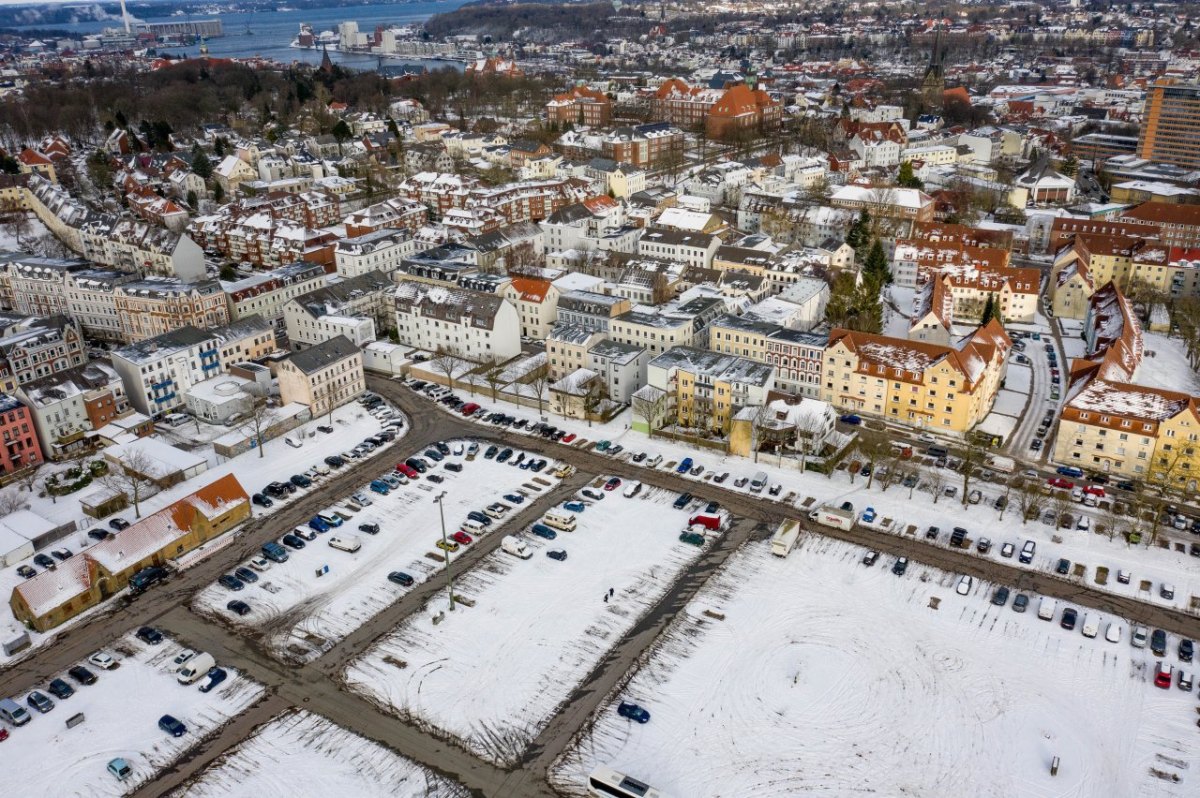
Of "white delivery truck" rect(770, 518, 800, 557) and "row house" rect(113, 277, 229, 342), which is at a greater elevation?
"row house" rect(113, 277, 229, 342)

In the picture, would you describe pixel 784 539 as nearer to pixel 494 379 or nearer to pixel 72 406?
pixel 494 379

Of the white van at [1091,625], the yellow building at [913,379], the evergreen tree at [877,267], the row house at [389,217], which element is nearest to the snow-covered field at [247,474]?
the yellow building at [913,379]

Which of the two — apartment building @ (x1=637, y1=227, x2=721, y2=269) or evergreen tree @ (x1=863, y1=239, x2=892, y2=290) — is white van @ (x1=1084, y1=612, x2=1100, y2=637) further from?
apartment building @ (x1=637, y1=227, x2=721, y2=269)

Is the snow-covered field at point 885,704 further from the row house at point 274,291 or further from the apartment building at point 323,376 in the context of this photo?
the row house at point 274,291

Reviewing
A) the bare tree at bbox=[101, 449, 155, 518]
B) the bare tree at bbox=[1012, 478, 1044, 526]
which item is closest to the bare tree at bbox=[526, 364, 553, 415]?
the bare tree at bbox=[101, 449, 155, 518]

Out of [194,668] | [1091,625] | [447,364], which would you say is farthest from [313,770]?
[447,364]

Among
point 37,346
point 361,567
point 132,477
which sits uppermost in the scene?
point 37,346

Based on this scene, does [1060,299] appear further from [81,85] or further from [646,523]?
[81,85]
